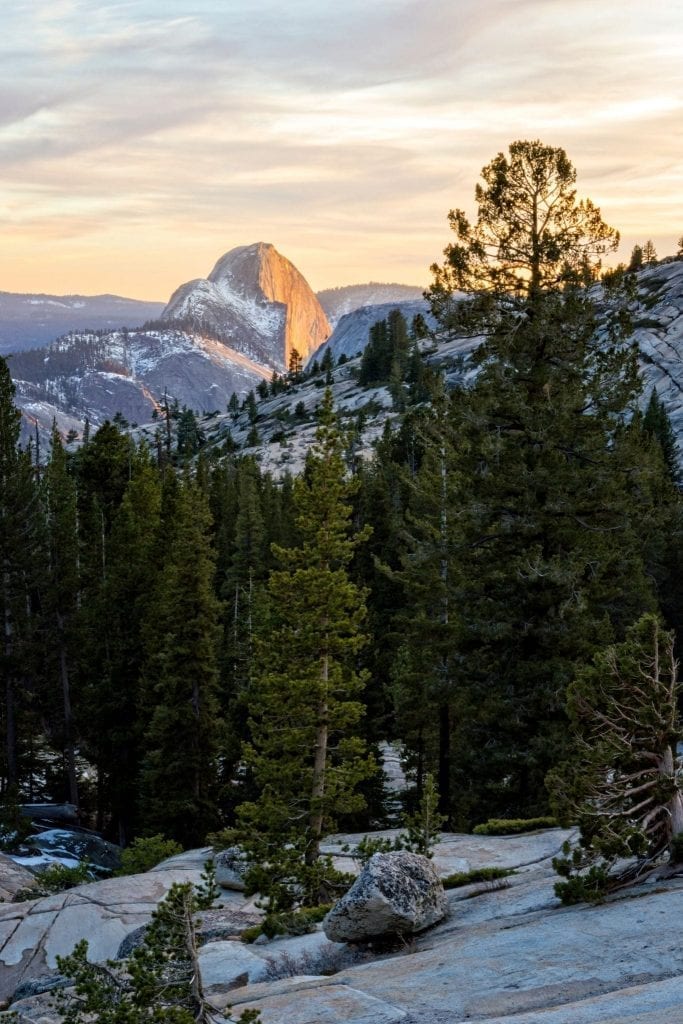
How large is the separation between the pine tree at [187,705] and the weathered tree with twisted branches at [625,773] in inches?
1056

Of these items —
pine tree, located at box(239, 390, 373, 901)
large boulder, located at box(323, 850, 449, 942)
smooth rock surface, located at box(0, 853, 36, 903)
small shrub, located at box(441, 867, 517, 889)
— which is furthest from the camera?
smooth rock surface, located at box(0, 853, 36, 903)

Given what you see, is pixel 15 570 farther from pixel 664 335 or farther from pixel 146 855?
pixel 664 335

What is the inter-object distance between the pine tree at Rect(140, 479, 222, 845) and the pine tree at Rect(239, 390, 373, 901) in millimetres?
14791

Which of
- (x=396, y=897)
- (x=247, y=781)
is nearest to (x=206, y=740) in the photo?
(x=247, y=781)

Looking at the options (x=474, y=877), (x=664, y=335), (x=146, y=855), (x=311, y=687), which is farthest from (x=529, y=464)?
(x=664, y=335)

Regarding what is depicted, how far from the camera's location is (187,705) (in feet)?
127

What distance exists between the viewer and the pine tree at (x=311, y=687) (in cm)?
2177

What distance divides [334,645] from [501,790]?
18.6 feet

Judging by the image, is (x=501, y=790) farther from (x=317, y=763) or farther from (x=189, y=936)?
(x=189, y=936)

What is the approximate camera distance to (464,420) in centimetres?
2453

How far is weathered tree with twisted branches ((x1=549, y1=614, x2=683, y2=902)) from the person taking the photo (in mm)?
11336

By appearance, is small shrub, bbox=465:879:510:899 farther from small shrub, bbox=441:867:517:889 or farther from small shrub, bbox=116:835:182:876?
small shrub, bbox=116:835:182:876

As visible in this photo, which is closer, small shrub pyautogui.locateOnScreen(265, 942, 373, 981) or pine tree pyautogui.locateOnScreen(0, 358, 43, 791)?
small shrub pyautogui.locateOnScreen(265, 942, 373, 981)

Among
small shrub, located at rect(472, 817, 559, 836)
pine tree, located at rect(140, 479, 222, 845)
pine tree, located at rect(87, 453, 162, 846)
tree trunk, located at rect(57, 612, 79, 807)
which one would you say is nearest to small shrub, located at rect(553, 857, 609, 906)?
small shrub, located at rect(472, 817, 559, 836)
